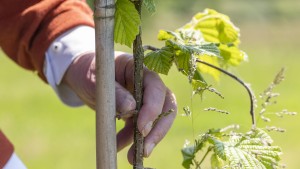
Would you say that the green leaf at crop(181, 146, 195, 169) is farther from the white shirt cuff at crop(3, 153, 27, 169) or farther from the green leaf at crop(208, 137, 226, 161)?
the white shirt cuff at crop(3, 153, 27, 169)

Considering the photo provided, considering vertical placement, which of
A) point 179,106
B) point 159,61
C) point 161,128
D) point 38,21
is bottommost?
point 179,106

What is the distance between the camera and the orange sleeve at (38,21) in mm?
1788

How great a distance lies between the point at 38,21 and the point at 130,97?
19.5 inches

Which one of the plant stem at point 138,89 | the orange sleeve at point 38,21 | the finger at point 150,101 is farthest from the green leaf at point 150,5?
the orange sleeve at point 38,21

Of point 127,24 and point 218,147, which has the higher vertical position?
point 127,24

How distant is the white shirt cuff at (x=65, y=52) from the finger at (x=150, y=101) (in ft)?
1.07

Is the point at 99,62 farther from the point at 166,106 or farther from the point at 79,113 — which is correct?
the point at 79,113

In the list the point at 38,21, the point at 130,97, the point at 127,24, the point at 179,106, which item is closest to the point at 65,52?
the point at 38,21

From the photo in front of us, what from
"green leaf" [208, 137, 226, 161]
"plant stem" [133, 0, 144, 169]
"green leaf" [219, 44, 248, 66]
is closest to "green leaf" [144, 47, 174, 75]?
"plant stem" [133, 0, 144, 169]

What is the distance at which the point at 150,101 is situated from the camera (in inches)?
52.7

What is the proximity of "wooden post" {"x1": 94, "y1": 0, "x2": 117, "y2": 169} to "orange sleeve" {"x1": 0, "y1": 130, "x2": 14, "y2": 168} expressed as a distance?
297mm

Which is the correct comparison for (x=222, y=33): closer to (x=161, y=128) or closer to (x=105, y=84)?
(x=161, y=128)

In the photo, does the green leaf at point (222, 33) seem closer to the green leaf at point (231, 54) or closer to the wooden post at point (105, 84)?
the green leaf at point (231, 54)

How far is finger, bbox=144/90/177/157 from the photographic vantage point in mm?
1342
